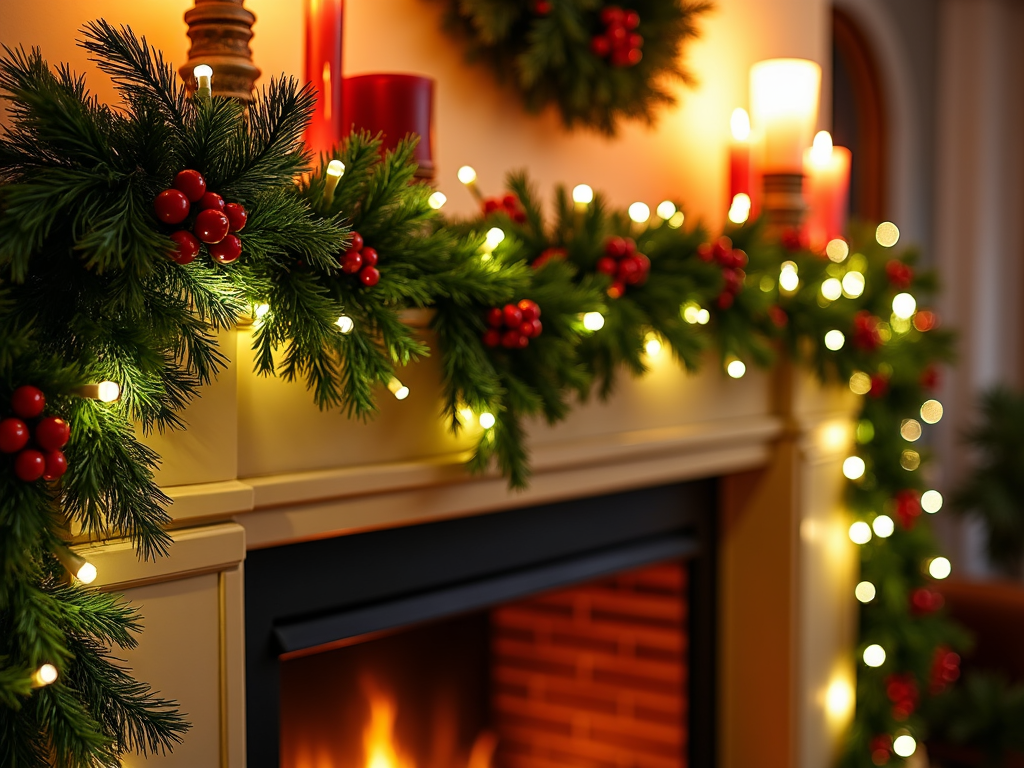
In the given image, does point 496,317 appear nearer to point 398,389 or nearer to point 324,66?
point 398,389

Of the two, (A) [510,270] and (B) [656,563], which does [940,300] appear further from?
(A) [510,270]

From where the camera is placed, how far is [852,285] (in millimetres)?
1786

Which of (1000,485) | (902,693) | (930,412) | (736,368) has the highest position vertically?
(736,368)

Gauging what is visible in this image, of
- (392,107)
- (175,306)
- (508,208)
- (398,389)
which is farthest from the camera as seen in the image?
(508,208)

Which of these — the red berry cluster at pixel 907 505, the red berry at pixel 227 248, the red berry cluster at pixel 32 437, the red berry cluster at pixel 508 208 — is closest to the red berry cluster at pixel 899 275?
the red berry cluster at pixel 907 505

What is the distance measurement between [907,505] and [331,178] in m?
1.46

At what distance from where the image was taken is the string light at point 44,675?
0.69 metres

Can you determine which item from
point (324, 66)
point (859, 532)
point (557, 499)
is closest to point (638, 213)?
point (557, 499)

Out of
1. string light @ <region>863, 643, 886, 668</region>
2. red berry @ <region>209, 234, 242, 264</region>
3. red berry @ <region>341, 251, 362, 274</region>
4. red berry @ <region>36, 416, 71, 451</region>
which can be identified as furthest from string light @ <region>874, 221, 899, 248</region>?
red berry @ <region>36, 416, 71, 451</region>

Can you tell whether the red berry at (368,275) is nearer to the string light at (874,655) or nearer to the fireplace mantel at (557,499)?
the fireplace mantel at (557,499)

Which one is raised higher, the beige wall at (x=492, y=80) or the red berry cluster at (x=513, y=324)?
the beige wall at (x=492, y=80)

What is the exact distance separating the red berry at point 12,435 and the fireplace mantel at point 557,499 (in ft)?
0.63

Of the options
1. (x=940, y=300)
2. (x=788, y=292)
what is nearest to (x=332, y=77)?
(x=788, y=292)

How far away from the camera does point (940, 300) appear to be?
369 centimetres
